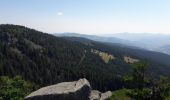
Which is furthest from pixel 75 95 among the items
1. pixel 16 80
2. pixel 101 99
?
pixel 16 80

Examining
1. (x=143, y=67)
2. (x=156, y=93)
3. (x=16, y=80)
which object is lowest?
(x=16, y=80)

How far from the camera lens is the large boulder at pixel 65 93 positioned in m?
56.5

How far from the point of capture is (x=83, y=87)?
60.1 meters

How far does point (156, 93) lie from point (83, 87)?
13342 mm

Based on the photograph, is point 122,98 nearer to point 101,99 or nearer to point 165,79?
point 101,99

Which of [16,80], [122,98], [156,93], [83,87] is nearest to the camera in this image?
[156,93]

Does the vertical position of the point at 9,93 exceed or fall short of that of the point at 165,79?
it falls short

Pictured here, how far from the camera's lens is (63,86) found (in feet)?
200

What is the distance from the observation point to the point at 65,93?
5634cm

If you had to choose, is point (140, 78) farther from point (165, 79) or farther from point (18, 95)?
point (18, 95)

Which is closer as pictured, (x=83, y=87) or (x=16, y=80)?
(x=83, y=87)

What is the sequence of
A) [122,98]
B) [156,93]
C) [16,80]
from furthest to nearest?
[16,80], [122,98], [156,93]

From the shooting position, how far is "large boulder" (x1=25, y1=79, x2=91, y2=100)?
56.5m

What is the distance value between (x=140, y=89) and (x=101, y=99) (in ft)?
29.6
